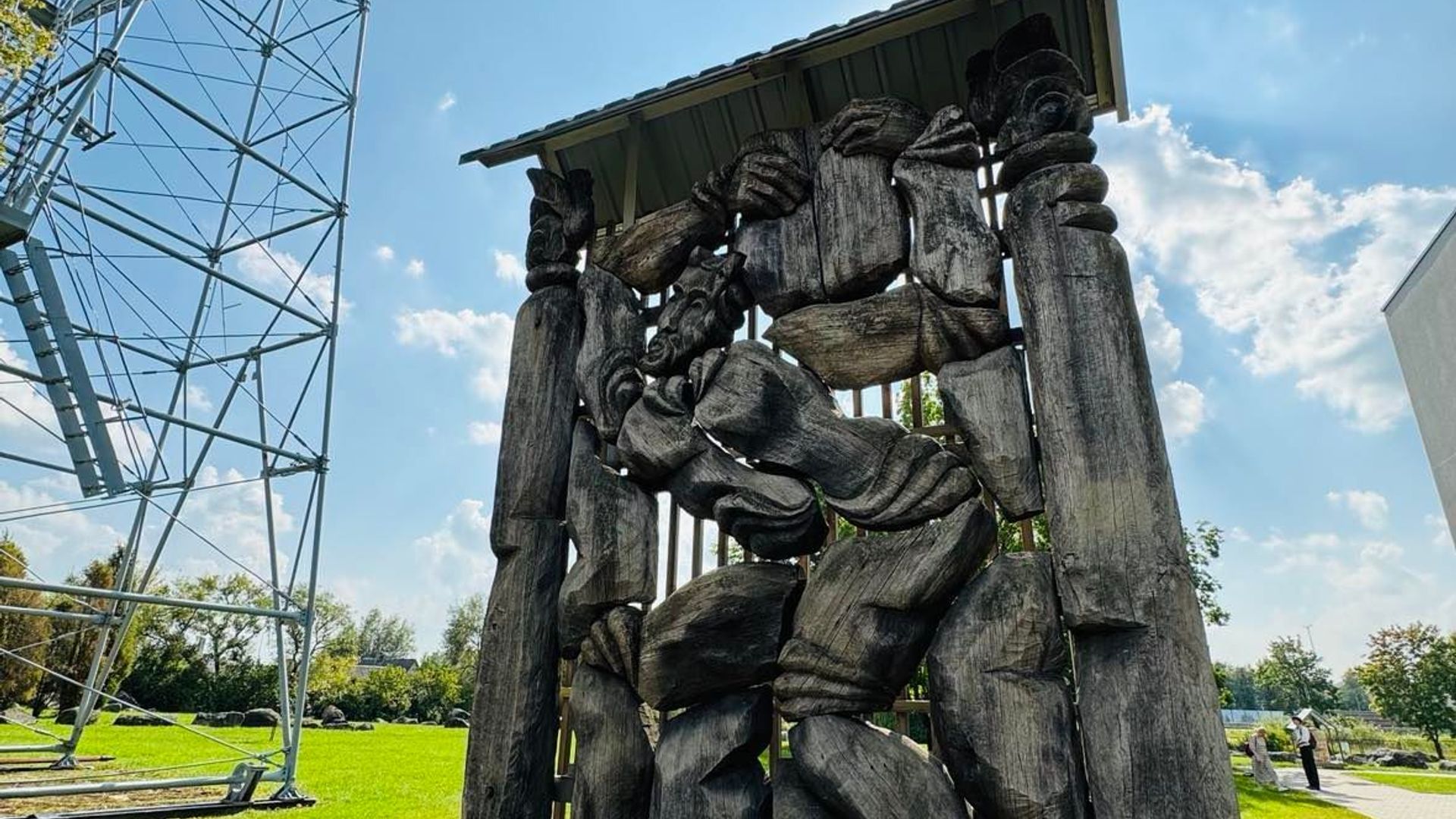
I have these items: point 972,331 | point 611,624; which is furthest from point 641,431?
point 972,331

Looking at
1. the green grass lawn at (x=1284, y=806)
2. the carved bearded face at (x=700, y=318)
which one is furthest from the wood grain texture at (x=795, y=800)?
the green grass lawn at (x=1284, y=806)

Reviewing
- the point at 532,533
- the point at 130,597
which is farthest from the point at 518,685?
the point at 130,597

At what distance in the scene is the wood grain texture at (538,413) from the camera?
8.05 feet

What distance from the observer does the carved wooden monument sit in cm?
157

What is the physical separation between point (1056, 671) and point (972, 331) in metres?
0.82

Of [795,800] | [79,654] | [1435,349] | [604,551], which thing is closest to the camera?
[795,800]

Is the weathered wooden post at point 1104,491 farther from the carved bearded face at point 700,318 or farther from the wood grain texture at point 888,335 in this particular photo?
the carved bearded face at point 700,318

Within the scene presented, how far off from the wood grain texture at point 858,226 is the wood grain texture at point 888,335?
97mm

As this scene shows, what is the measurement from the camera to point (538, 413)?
2.53 metres

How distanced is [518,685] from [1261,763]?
1283cm

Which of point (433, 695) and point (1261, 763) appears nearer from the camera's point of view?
point (1261, 763)

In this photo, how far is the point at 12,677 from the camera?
2030 cm

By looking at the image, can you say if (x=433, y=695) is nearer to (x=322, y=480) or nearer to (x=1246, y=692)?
(x=322, y=480)

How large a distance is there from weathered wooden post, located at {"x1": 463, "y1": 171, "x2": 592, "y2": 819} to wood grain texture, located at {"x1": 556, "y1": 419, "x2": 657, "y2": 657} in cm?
13
